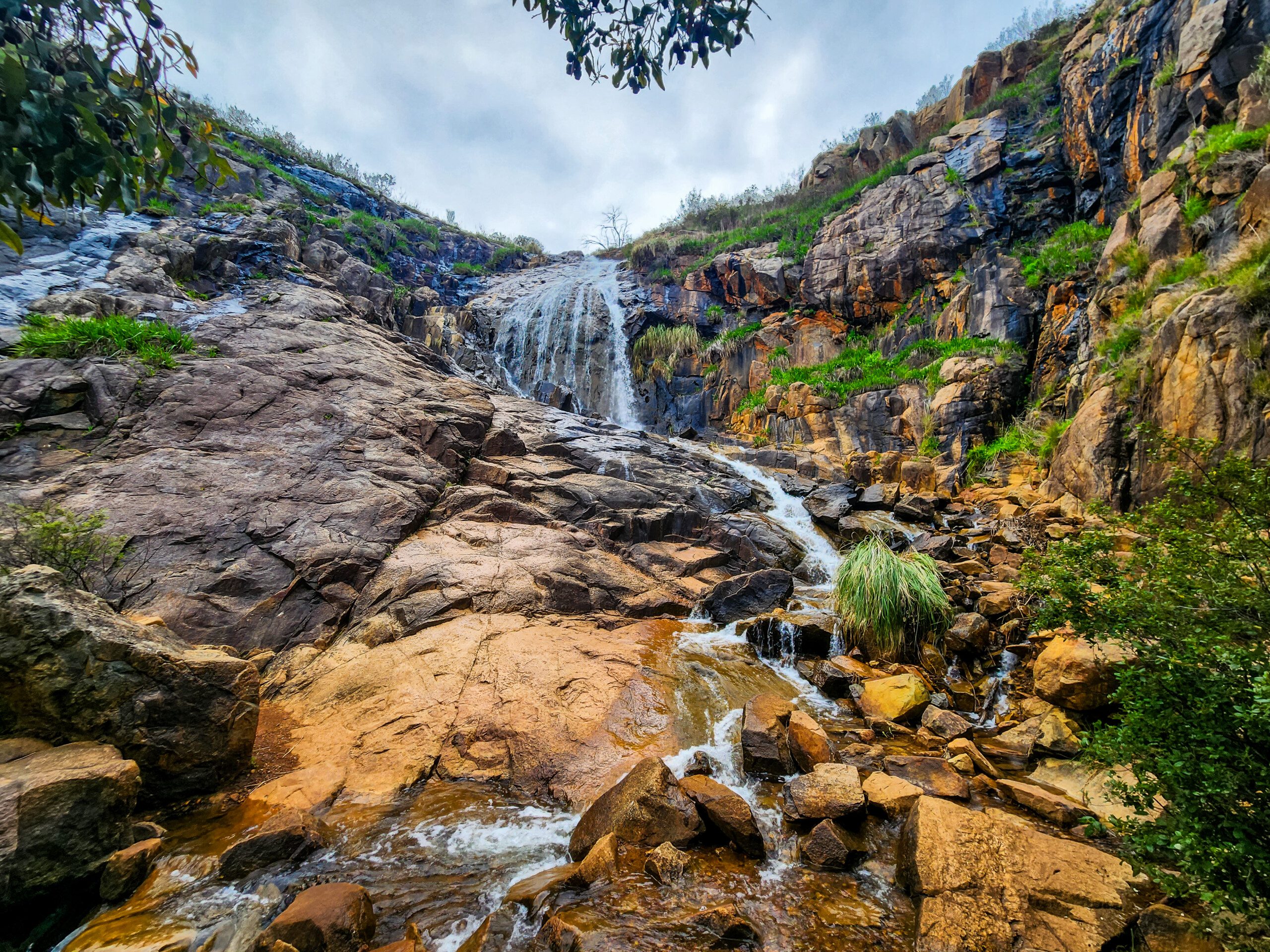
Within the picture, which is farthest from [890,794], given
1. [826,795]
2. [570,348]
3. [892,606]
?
[570,348]

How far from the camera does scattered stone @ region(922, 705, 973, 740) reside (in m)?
5.53

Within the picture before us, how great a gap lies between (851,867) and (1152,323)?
10286 mm

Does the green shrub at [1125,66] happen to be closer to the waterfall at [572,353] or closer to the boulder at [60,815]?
the waterfall at [572,353]

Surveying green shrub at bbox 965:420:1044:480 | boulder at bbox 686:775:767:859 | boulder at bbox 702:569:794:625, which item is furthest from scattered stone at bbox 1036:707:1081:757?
green shrub at bbox 965:420:1044:480

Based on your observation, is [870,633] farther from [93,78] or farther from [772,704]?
[93,78]

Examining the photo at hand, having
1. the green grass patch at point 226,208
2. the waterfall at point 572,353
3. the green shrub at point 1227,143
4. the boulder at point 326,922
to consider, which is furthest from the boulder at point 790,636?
the green grass patch at point 226,208

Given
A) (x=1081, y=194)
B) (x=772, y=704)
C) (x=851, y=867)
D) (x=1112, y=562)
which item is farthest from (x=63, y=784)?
(x=1081, y=194)

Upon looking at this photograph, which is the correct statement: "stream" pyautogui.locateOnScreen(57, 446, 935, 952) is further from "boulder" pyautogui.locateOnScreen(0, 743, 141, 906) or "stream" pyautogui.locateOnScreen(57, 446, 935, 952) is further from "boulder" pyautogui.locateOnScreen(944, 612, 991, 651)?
"boulder" pyautogui.locateOnScreen(944, 612, 991, 651)

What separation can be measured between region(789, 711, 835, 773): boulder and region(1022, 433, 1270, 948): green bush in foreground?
89.8 inches

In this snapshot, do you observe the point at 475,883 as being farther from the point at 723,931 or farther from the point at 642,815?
the point at 723,931

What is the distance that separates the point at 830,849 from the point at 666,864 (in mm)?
1222

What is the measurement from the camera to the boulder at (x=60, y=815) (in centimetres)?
322

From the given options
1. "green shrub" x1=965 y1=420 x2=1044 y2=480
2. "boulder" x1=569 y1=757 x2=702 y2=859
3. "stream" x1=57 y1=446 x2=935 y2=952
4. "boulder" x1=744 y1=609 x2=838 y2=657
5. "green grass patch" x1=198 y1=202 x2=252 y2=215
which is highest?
"green grass patch" x1=198 y1=202 x2=252 y2=215

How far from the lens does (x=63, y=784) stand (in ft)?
11.3
